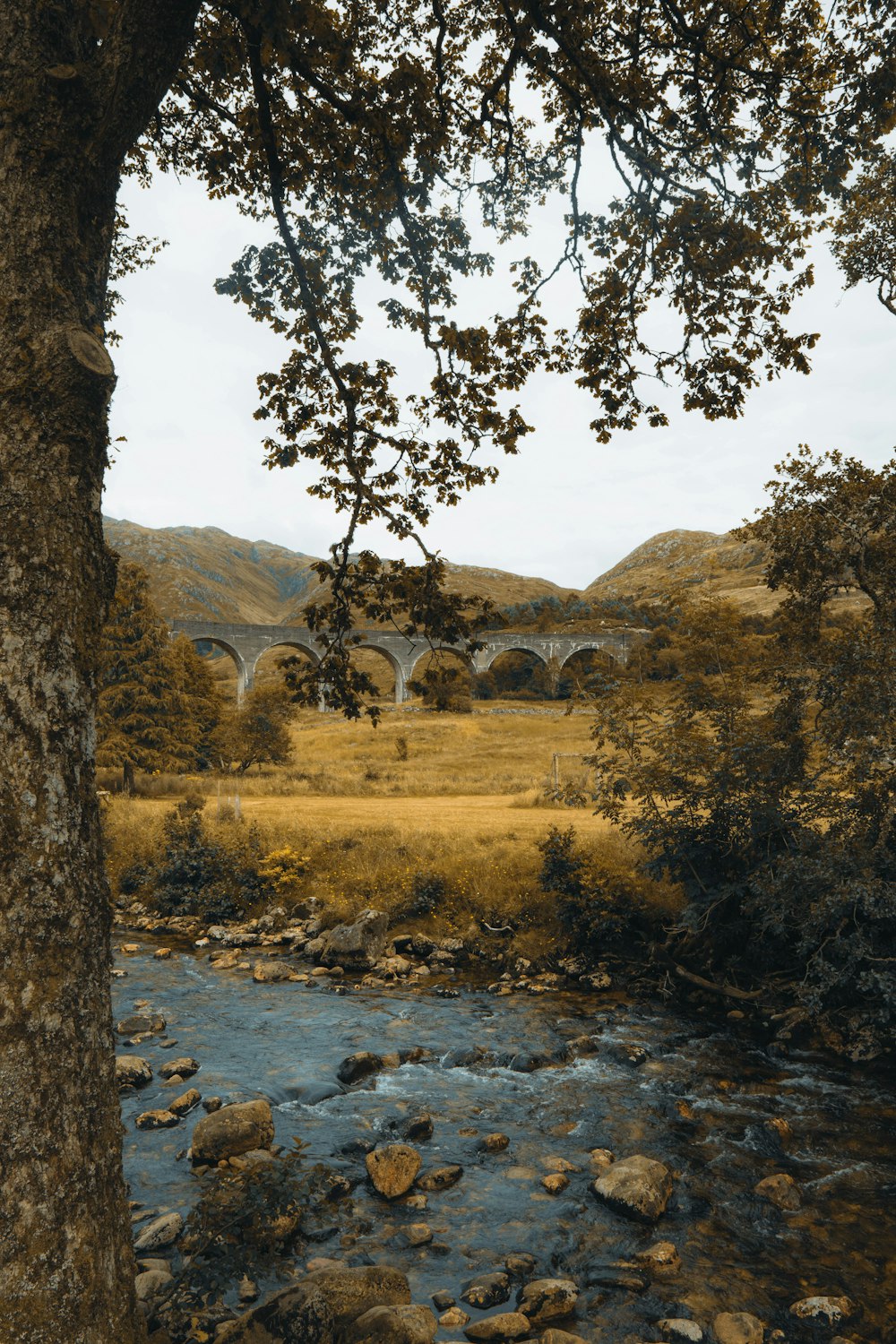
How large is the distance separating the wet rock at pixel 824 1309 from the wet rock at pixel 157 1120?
5.15 meters

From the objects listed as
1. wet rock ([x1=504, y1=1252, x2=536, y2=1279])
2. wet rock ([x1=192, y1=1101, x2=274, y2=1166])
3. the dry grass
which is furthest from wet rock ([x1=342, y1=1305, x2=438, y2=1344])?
the dry grass

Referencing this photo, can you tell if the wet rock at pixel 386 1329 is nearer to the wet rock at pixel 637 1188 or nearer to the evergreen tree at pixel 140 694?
the wet rock at pixel 637 1188

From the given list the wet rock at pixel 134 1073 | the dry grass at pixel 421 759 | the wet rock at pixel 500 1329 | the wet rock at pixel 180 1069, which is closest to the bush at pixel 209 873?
the wet rock at pixel 180 1069

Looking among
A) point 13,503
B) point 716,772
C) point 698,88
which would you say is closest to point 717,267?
point 698,88

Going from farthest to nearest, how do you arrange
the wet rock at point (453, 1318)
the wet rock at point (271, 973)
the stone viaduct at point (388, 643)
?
the stone viaduct at point (388, 643)
the wet rock at point (271, 973)
the wet rock at point (453, 1318)

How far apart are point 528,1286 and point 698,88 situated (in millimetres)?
8385

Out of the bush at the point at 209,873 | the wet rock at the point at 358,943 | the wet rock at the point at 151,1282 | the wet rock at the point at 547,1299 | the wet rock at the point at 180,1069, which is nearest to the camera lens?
the wet rock at the point at 151,1282

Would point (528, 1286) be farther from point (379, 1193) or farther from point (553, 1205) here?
point (379, 1193)

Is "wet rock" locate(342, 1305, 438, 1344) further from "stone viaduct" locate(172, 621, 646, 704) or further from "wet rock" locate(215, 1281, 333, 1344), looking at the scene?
"stone viaduct" locate(172, 621, 646, 704)

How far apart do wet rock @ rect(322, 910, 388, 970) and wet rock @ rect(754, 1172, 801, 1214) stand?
7.27m

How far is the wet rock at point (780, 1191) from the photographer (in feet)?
19.7

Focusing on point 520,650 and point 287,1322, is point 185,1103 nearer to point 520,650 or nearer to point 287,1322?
point 287,1322

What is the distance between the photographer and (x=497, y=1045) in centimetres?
931

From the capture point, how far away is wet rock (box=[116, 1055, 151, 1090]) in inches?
308
